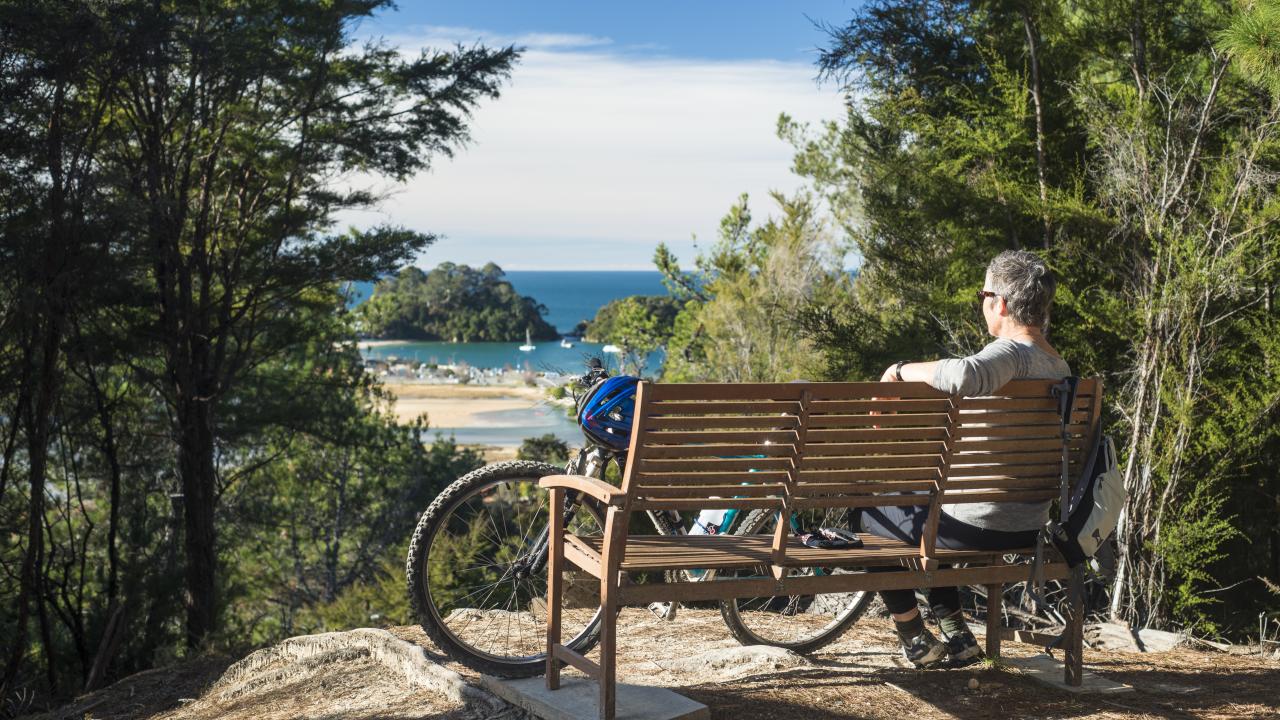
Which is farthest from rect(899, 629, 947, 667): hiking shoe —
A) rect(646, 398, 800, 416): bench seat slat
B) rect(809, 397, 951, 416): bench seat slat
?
rect(646, 398, 800, 416): bench seat slat

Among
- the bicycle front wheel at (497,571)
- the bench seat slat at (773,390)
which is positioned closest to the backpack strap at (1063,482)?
the bench seat slat at (773,390)

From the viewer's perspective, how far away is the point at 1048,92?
7.86m

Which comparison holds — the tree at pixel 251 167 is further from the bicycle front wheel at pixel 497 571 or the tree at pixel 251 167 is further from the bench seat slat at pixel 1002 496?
the bench seat slat at pixel 1002 496

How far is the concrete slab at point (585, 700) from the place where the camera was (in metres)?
3.03

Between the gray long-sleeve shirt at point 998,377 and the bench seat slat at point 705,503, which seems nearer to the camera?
the bench seat slat at point 705,503

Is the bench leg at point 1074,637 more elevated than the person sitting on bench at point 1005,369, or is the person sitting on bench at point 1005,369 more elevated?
the person sitting on bench at point 1005,369

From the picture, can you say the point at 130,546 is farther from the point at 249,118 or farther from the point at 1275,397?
the point at 1275,397

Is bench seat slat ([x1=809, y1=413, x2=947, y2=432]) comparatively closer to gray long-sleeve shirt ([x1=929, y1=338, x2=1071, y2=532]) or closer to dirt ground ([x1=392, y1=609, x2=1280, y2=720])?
gray long-sleeve shirt ([x1=929, y1=338, x2=1071, y2=532])

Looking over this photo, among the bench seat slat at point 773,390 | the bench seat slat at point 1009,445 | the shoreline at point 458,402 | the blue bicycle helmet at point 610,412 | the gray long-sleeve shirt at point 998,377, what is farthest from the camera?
the shoreline at point 458,402

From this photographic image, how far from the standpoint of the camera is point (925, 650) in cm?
372

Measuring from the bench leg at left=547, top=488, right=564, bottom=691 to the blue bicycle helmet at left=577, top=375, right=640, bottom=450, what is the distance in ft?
0.99

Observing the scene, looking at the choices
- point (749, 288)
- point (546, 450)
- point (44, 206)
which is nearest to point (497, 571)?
point (44, 206)

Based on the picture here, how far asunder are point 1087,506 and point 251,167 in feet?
35.9

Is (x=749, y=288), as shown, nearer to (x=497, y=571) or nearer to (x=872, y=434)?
(x=497, y=571)
